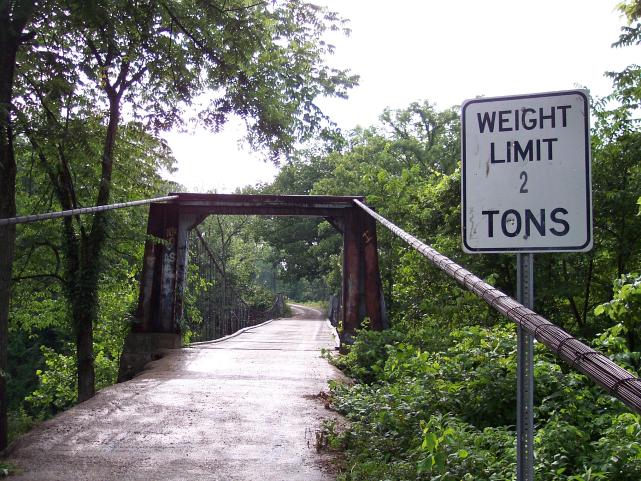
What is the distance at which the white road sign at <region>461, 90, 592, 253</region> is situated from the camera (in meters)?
2.43

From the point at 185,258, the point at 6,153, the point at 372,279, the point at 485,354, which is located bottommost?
the point at 485,354

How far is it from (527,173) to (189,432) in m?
3.77

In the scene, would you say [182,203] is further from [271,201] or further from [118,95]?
[118,95]

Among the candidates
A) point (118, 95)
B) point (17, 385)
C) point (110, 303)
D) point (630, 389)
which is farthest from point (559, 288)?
point (17, 385)

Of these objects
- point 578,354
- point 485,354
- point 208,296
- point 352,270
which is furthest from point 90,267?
point 578,354

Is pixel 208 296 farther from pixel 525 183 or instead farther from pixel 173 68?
pixel 525 183

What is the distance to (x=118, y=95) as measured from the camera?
36.6ft

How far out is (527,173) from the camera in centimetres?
Result: 251

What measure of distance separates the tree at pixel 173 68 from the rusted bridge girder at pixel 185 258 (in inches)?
39.4

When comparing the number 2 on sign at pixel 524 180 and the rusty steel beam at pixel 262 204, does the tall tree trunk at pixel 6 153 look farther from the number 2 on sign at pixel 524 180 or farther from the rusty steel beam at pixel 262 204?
the rusty steel beam at pixel 262 204

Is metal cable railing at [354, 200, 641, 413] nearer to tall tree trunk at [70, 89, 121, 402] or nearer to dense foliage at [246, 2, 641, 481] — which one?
dense foliage at [246, 2, 641, 481]

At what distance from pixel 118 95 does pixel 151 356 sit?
14.7 feet

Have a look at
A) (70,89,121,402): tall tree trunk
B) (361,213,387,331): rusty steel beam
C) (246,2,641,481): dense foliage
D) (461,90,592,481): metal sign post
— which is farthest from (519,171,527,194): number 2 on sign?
(70,89,121,402): tall tree trunk

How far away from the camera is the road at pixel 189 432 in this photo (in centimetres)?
420
